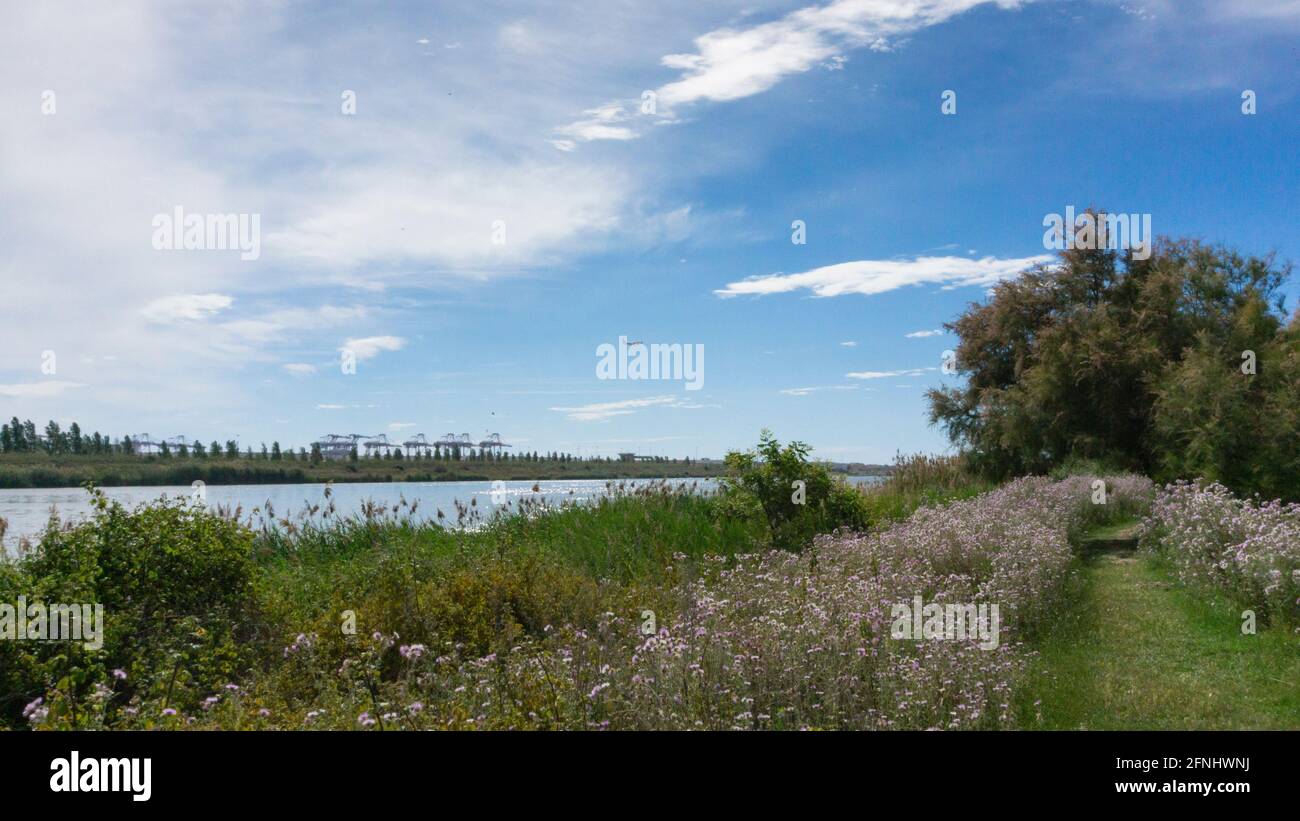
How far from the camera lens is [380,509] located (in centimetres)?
1339

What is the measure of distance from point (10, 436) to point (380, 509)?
39.4ft

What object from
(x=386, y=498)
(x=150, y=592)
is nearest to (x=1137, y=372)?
(x=386, y=498)

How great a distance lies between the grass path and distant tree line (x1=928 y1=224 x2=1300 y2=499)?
8943 mm

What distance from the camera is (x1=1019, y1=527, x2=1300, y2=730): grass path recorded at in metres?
6.35

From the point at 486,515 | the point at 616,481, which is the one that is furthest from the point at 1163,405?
the point at 486,515
